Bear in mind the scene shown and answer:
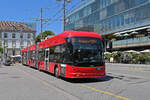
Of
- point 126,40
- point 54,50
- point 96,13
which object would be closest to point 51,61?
point 54,50

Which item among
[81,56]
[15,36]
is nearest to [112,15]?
[81,56]

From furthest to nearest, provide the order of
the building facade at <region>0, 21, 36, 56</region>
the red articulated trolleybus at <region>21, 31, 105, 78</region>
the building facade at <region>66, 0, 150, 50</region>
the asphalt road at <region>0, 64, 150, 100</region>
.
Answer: the building facade at <region>0, 21, 36, 56</region>, the building facade at <region>66, 0, 150, 50</region>, the red articulated trolleybus at <region>21, 31, 105, 78</region>, the asphalt road at <region>0, 64, 150, 100</region>

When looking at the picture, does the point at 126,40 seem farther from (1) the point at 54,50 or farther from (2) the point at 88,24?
(1) the point at 54,50

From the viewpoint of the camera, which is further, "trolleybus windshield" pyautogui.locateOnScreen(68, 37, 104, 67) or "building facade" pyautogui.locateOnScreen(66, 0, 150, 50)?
"building facade" pyautogui.locateOnScreen(66, 0, 150, 50)

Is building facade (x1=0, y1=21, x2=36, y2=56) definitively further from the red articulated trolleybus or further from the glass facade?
the red articulated trolleybus

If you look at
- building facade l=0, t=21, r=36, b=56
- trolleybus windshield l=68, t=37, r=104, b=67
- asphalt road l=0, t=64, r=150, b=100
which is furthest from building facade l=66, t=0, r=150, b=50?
building facade l=0, t=21, r=36, b=56

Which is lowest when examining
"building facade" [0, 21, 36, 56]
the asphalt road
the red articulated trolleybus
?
the asphalt road

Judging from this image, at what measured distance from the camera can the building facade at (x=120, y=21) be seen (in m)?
40.4

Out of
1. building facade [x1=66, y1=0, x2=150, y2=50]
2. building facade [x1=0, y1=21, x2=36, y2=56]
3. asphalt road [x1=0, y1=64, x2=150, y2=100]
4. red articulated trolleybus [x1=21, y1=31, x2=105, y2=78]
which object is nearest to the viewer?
asphalt road [x1=0, y1=64, x2=150, y2=100]

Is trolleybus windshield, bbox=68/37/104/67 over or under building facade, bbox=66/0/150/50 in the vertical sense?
under

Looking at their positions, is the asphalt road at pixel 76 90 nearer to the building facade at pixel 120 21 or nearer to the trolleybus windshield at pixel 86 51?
the trolleybus windshield at pixel 86 51

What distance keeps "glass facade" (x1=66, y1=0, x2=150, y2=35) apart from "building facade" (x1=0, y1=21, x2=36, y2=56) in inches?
1061

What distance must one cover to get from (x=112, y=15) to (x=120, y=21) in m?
3.22

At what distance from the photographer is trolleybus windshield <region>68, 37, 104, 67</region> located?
11.8m
